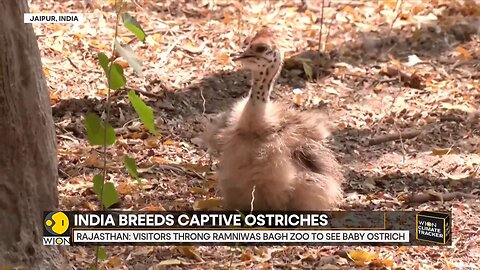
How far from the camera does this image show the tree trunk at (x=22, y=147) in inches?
166

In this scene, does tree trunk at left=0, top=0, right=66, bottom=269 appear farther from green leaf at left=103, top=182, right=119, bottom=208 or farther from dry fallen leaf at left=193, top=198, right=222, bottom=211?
dry fallen leaf at left=193, top=198, right=222, bottom=211

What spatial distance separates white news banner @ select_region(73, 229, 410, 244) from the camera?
5176 mm

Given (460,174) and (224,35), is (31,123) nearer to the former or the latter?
(460,174)

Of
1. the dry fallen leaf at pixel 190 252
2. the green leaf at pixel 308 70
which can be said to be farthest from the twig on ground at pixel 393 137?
the dry fallen leaf at pixel 190 252

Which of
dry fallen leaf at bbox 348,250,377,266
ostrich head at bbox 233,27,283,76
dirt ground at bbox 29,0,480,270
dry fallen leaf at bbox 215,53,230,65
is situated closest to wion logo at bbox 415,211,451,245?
dirt ground at bbox 29,0,480,270

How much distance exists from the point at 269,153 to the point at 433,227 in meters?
0.96

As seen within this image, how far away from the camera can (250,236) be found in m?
5.29

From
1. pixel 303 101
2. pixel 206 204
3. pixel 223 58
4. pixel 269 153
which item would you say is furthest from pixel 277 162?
pixel 223 58

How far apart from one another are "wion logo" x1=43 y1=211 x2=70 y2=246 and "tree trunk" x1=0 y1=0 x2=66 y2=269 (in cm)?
3

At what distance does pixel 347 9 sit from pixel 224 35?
1.25 metres

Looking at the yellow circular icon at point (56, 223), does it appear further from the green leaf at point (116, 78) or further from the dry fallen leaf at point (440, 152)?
the dry fallen leaf at point (440, 152)

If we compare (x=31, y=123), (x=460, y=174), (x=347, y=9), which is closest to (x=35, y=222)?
(x=31, y=123)

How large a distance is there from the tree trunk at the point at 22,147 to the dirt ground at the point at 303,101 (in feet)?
2.03

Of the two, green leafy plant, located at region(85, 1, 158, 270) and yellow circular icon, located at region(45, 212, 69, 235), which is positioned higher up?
green leafy plant, located at region(85, 1, 158, 270)
